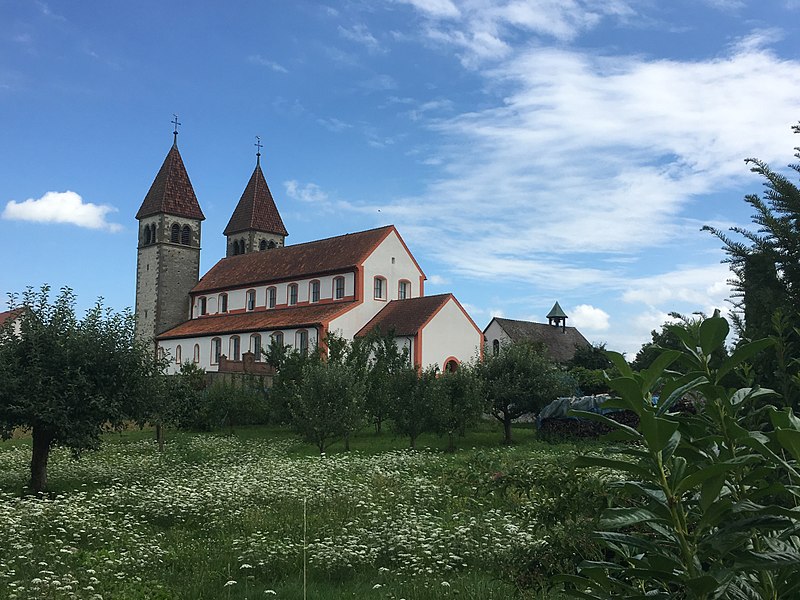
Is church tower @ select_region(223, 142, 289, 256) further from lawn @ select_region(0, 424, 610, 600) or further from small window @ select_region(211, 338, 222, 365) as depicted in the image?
lawn @ select_region(0, 424, 610, 600)

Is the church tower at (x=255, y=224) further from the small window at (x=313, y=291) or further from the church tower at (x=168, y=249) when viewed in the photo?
the small window at (x=313, y=291)

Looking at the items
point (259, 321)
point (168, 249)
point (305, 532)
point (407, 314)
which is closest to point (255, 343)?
point (259, 321)

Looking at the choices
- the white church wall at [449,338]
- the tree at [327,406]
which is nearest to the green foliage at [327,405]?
the tree at [327,406]

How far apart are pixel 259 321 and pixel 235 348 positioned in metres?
2.72

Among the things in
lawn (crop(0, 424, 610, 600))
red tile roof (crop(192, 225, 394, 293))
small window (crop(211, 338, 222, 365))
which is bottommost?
lawn (crop(0, 424, 610, 600))

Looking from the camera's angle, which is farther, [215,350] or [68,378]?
[215,350]

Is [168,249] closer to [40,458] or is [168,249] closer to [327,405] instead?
[327,405]

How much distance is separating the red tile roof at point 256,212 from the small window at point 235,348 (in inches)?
799

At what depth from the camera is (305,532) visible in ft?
26.6

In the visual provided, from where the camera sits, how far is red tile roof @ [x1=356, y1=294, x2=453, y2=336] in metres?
45.6

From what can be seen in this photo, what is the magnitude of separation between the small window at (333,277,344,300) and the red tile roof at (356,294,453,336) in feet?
10.9

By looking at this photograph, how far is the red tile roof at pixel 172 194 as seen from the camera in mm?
65562

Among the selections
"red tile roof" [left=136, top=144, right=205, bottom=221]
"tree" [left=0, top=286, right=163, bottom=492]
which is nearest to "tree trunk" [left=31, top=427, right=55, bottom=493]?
"tree" [left=0, top=286, right=163, bottom=492]

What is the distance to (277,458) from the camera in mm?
19859
